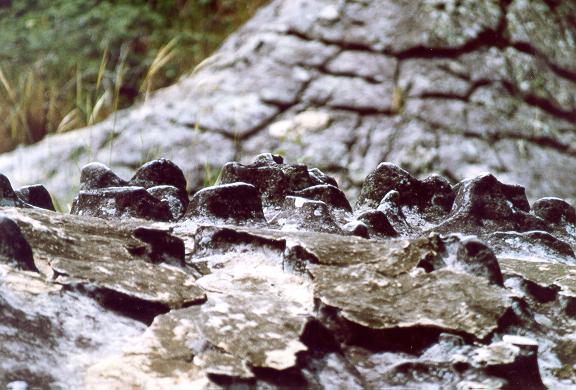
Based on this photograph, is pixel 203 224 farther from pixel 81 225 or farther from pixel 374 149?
pixel 374 149

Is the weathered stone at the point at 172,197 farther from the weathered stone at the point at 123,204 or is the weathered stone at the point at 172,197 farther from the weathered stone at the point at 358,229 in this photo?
the weathered stone at the point at 358,229

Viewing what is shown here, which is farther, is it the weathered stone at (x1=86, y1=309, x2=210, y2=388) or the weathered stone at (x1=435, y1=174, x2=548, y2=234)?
the weathered stone at (x1=435, y1=174, x2=548, y2=234)

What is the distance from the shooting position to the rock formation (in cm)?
70

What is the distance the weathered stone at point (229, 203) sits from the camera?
1.09 m

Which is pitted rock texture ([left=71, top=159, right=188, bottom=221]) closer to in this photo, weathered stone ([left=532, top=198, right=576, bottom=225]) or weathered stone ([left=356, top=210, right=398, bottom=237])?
weathered stone ([left=356, top=210, right=398, bottom=237])

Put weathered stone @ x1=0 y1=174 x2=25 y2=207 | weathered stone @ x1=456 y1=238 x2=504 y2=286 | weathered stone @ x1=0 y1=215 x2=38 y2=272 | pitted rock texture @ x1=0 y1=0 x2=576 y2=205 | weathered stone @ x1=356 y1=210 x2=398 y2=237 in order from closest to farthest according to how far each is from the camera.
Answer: weathered stone @ x1=0 y1=215 x2=38 y2=272, weathered stone @ x1=456 y1=238 x2=504 y2=286, weathered stone @ x1=0 y1=174 x2=25 y2=207, weathered stone @ x1=356 y1=210 x2=398 y2=237, pitted rock texture @ x1=0 y1=0 x2=576 y2=205

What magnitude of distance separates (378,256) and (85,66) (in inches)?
197

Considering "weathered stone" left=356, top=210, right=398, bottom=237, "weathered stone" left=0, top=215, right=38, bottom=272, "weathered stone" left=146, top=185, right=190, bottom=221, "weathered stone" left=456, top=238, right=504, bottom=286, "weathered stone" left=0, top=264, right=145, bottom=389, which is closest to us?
"weathered stone" left=0, top=264, right=145, bottom=389

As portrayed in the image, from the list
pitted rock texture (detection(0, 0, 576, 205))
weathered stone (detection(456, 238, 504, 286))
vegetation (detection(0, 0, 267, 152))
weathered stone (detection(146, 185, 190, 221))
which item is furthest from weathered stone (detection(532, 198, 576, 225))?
vegetation (detection(0, 0, 267, 152))

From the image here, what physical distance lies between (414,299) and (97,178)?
23.5 inches

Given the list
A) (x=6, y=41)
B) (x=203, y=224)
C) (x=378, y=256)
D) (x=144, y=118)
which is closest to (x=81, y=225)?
(x=203, y=224)

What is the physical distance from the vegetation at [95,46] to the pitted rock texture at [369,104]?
0.90 m

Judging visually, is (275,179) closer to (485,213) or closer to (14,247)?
(485,213)

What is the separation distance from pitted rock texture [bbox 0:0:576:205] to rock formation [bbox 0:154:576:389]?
2446mm
